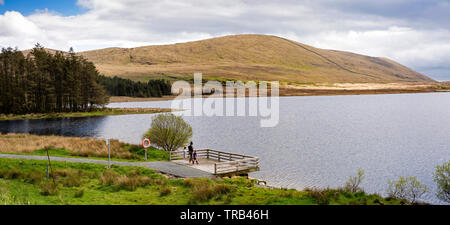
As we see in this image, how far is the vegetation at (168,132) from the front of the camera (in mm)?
35562

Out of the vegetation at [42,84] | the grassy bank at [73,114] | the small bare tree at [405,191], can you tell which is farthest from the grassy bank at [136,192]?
the vegetation at [42,84]

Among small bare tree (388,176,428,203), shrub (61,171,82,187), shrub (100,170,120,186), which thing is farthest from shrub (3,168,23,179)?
small bare tree (388,176,428,203)

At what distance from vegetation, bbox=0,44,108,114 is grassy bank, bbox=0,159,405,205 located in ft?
236

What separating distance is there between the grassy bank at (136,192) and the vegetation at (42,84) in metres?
71.8

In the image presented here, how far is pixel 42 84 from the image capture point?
88500 millimetres

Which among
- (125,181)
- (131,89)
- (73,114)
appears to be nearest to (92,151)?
(125,181)

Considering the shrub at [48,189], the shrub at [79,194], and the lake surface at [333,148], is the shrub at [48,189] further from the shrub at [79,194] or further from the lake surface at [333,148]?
the lake surface at [333,148]

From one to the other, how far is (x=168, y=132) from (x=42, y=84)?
220 feet

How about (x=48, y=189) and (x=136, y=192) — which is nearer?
(x=48, y=189)

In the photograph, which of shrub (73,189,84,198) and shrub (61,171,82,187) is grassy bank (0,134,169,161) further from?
shrub (73,189,84,198)

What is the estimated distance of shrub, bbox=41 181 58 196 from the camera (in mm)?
17641

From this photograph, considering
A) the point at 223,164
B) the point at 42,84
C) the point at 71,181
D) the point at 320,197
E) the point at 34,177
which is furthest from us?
the point at 42,84

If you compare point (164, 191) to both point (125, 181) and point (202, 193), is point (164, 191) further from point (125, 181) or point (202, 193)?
point (125, 181)
